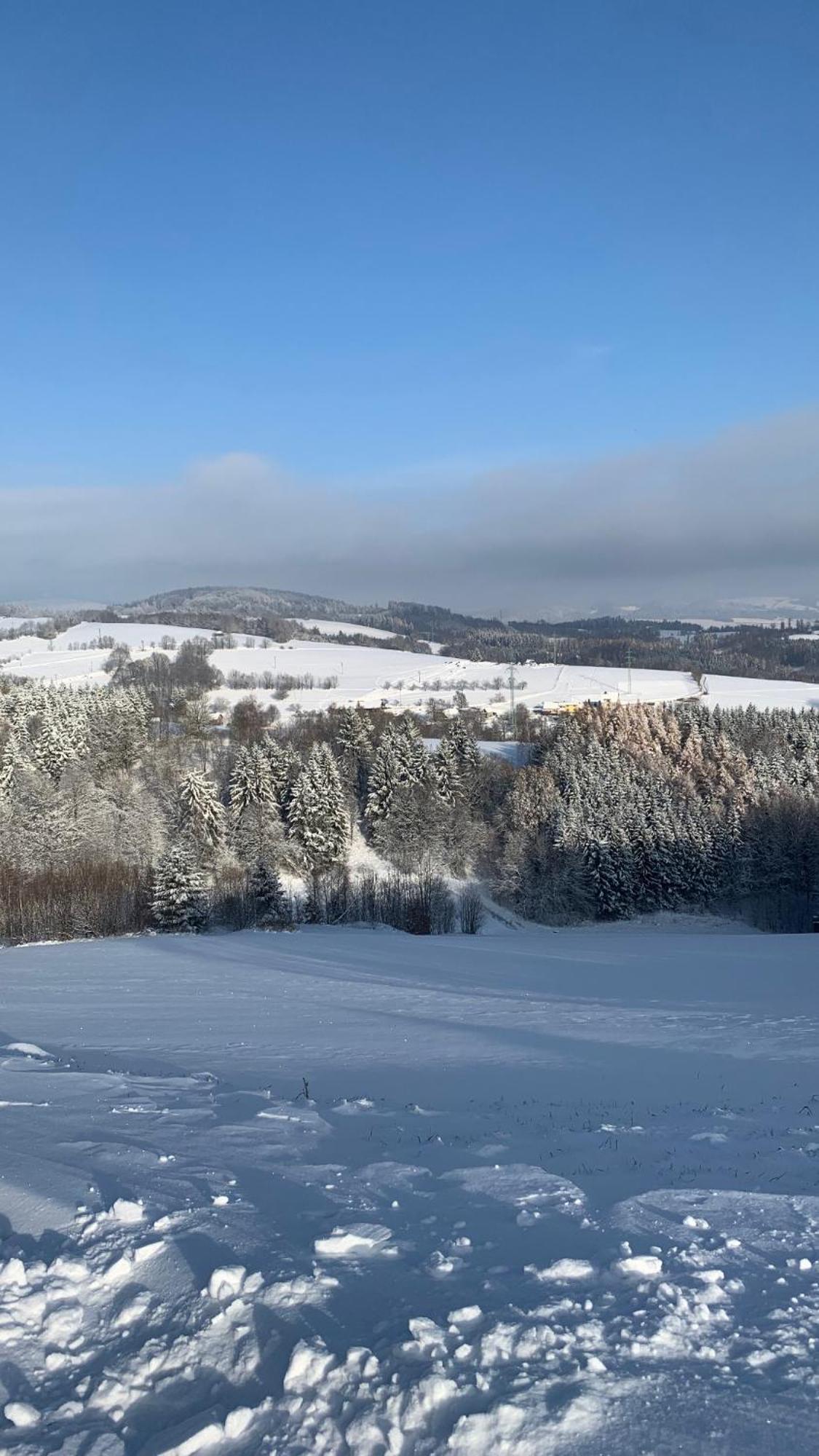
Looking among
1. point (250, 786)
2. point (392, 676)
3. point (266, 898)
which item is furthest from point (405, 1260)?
point (392, 676)

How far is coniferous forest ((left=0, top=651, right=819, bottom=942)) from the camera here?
2003 inches

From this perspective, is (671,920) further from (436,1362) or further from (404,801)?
(436,1362)

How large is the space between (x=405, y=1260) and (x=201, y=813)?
58.1 meters

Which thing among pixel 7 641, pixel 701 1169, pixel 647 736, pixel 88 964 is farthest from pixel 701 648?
pixel 701 1169

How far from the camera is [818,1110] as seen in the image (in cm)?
980

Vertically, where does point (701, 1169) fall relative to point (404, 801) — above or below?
above

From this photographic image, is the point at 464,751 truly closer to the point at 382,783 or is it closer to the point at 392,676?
the point at 382,783

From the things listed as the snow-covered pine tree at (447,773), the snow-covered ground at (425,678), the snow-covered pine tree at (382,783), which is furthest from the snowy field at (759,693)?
the snow-covered pine tree at (382,783)

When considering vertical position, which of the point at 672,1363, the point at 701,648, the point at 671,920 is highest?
the point at 701,648

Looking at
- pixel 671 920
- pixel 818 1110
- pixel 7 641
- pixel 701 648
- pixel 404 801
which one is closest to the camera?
pixel 818 1110

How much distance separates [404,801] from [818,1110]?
189ft

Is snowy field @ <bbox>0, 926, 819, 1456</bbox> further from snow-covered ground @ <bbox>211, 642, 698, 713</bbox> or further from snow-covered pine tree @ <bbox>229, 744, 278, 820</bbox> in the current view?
snow-covered ground @ <bbox>211, 642, 698, 713</bbox>

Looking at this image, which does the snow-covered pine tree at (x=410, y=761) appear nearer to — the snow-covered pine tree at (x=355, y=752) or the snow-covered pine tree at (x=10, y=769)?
the snow-covered pine tree at (x=355, y=752)

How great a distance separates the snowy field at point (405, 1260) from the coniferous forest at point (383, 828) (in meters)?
37.0
